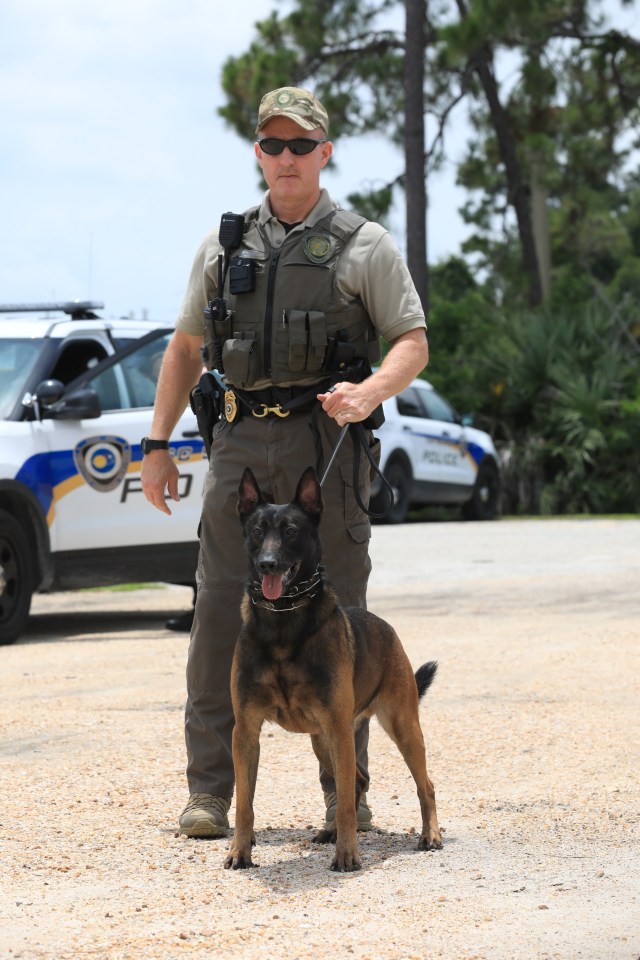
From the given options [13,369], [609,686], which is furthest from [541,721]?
[13,369]

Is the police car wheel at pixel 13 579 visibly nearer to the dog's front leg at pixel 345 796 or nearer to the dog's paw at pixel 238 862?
the dog's paw at pixel 238 862

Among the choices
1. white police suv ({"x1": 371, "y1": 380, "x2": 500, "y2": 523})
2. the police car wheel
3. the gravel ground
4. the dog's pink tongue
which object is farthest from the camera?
white police suv ({"x1": 371, "y1": 380, "x2": 500, "y2": 523})

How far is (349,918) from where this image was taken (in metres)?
4.14

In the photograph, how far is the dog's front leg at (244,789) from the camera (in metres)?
4.67

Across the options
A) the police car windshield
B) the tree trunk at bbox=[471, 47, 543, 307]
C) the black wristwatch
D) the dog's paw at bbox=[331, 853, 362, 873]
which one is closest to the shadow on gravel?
the dog's paw at bbox=[331, 853, 362, 873]

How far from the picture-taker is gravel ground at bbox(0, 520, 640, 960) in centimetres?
402

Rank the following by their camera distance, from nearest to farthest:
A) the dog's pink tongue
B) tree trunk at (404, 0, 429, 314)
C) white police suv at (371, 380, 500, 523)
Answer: the dog's pink tongue
white police suv at (371, 380, 500, 523)
tree trunk at (404, 0, 429, 314)

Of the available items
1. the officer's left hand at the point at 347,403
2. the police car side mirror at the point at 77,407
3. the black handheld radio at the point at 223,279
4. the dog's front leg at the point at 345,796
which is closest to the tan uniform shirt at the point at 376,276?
the black handheld radio at the point at 223,279

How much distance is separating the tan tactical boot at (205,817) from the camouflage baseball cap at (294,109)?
7.00 feet

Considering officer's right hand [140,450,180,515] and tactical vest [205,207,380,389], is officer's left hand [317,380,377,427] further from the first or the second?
officer's right hand [140,450,180,515]

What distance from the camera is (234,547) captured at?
17.1 ft

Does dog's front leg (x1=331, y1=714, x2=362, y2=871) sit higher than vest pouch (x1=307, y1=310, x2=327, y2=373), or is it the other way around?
vest pouch (x1=307, y1=310, x2=327, y2=373)

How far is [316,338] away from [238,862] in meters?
1.57

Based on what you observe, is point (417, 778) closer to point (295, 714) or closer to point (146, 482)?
point (295, 714)
